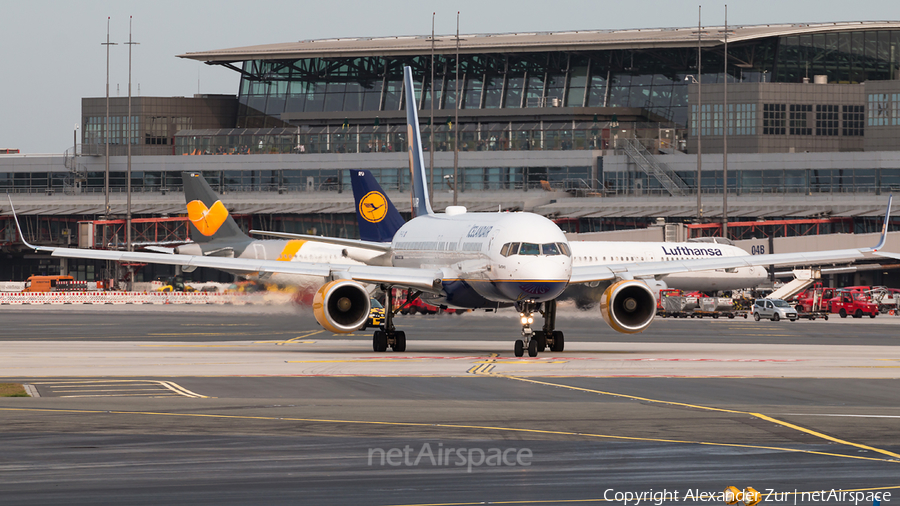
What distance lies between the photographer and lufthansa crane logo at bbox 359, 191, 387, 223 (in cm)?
5278

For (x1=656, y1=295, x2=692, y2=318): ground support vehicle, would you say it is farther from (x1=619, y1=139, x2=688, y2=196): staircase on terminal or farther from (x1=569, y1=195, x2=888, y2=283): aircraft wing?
(x1=619, y1=139, x2=688, y2=196): staircase on terminal

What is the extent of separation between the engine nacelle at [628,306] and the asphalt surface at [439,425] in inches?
43.6

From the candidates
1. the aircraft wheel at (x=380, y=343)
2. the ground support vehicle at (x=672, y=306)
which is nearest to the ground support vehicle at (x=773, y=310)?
the ground support vehicle at (x=672, y=306)

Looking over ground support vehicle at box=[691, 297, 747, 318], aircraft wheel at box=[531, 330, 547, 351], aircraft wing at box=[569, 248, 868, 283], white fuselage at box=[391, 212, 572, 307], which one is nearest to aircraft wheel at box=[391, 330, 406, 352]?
white fuselage at box=[391, 212, 572, 307]

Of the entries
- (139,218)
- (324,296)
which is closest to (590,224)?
(139,218)

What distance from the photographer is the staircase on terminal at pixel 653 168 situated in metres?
113

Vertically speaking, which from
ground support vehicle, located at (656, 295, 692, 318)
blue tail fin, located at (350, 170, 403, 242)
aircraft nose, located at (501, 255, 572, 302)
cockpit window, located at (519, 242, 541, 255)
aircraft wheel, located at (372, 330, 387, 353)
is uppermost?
blue tail fin, located at (350, 170, 403, 242)

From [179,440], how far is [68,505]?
474cm

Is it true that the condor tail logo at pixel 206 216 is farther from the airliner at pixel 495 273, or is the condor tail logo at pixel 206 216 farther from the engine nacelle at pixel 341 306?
the engine nacelle at pixel 341 306

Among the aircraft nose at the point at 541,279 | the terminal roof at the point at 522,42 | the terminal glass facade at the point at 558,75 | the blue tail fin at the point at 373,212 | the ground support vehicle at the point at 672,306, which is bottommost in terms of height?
the ground support vehicle at the point at 672,306

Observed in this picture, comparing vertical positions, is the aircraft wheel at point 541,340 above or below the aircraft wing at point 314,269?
below

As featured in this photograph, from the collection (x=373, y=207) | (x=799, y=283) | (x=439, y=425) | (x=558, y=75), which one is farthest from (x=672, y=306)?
(x=558, y=75)

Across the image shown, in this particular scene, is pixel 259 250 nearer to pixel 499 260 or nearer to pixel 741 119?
pixel 499 260

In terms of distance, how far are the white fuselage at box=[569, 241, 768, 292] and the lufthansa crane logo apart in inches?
826
